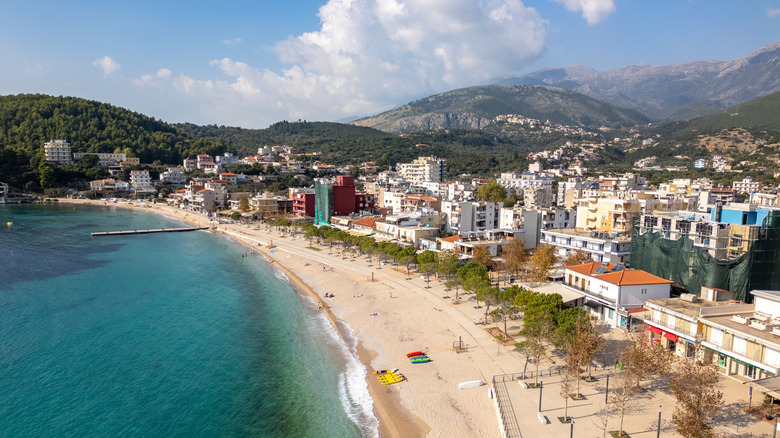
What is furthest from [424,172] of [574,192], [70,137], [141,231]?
[70,137]

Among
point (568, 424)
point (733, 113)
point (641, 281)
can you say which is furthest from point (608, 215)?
point (733, 113)

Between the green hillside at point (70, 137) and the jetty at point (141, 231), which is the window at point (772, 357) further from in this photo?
the green hillside at point (70, 137)

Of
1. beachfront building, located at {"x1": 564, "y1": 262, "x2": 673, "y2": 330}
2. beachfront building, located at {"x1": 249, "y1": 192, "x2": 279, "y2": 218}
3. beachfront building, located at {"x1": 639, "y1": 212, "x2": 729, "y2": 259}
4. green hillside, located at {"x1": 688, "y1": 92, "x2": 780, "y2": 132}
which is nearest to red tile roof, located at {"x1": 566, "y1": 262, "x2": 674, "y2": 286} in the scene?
beachfront building, located at {"x1": 564, "y1": 262, "x2": 673, "y2": 330}

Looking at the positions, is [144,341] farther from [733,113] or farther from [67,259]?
[733,113]

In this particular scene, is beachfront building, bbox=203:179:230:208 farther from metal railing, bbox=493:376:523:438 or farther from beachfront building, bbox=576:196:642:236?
metal railing, bbox=493:376:523:438

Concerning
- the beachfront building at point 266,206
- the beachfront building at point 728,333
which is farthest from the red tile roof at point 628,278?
the beachfront building at point 266,206

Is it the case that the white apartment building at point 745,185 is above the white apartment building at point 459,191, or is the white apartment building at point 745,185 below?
above
